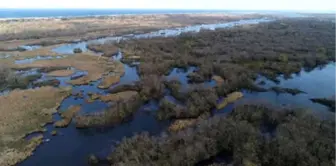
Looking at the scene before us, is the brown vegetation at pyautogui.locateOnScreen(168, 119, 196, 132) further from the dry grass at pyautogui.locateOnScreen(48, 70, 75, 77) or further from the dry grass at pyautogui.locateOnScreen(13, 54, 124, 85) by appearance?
the dry grass at pyautogui.locateOnScreen(48, 70, 75, 77)

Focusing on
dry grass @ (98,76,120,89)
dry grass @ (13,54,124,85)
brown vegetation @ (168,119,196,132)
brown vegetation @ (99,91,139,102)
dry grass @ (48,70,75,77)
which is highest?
dry grass @ (13,54,124,85)

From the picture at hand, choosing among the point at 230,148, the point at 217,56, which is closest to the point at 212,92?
the point at 230,148

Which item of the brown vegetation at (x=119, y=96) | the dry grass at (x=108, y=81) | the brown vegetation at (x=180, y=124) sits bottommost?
the brown vegetation at (x=180, y=124)

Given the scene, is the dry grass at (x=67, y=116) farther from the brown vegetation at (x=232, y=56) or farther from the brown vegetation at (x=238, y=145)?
the brown vegetation at (x=232, y=56)

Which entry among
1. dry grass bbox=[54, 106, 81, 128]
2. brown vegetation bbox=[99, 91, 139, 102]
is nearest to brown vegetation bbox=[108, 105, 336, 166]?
dry grass bbox=[54, 106, 81, 128]

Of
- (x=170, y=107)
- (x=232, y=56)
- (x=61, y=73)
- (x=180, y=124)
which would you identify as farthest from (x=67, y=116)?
(x=232, y=56)

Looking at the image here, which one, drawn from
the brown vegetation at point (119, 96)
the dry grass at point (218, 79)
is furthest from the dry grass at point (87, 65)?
the dry grass at point (218, 79)

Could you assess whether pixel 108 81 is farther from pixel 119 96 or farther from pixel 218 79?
pixel 218 79
